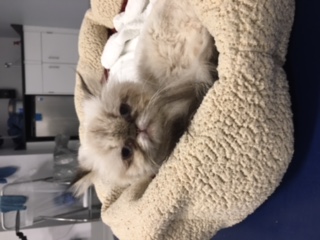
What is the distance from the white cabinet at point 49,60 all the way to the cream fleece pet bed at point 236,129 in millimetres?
2808

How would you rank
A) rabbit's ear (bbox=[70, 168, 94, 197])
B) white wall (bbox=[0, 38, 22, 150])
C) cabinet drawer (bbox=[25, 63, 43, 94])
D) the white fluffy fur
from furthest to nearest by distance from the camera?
white wall (bbox=[0, 38, 22, 150]) → cabinet drawer (bbox=[25, 63, 43, 94]) → rabbit's ear (bbox=[70, 168, 94, 197]) → the white fluffy fur

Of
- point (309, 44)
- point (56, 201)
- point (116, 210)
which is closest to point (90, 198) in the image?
point (56, 201)

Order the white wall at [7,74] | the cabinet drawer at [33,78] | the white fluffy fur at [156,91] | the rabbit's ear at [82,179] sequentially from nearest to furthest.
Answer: the white fluffy fur at [156,91] → the rabbit's ear at [82,179] → the cabinet drawer at [33,78] → the white wall at [7,74]

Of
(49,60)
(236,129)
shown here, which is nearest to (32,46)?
(49,60)

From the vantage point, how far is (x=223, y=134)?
62 centimetres

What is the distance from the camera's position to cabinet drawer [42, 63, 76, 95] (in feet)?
10.9

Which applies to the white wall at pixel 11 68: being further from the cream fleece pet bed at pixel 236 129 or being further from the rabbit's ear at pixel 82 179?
the cream fleece pet bed at pixel 236 129

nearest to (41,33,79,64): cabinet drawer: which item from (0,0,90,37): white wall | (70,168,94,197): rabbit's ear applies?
(0,0,90,37): white wall

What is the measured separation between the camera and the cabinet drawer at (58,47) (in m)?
3.32

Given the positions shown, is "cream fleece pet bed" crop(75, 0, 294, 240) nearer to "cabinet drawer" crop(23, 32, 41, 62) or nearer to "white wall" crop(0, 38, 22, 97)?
"cabinet drawer" crop(23, 32, 41, 62)

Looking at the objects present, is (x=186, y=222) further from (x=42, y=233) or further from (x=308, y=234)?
(x=42, y=233)

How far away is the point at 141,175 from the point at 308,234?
14.5 inches

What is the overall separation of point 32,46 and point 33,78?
30 cm

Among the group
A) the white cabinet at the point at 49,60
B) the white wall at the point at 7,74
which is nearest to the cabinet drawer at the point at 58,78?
the white cabinet at the point at 49,60
